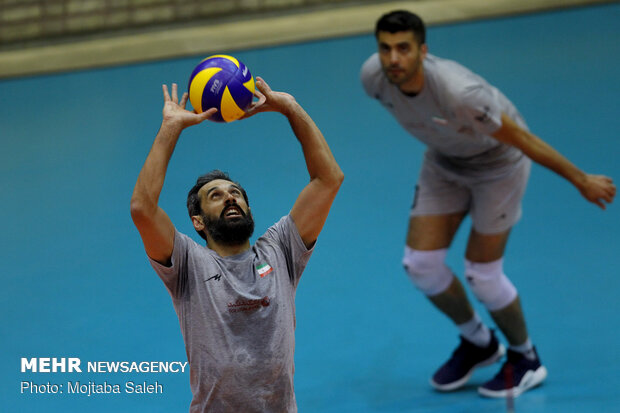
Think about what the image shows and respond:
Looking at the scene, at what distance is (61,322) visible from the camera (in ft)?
18.5

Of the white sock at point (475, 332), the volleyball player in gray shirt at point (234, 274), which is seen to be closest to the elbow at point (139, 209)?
the volleyball player in gray shirt at point (234, 274)

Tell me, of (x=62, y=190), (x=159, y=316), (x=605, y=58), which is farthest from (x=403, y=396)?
(x=605, y=58)

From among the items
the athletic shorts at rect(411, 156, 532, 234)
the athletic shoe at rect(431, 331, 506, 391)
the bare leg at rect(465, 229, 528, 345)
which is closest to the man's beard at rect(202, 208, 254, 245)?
the athletic shorts at rect(411, 156, 532, 234)

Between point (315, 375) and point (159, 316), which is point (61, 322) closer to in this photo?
point (159, 316)

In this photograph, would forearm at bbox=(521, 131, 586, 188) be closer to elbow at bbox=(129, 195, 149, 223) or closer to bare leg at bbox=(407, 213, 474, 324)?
bare leg at bbox=(407, 213, 474, 324)

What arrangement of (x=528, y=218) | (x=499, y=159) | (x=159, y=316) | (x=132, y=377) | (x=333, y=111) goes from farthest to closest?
(x=333, y=111), (x=528, y=218), (x=159, y=316), (x=132, y=377), (x=499, y=159)

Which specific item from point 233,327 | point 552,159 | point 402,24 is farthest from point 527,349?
point 233,327

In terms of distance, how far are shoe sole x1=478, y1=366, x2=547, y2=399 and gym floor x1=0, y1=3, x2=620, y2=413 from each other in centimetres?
5

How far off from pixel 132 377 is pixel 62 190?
326 cm

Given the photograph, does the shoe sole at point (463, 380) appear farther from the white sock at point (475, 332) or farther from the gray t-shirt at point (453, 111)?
the gray t-shirt at point (453, 111)

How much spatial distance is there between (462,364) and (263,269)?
213cm

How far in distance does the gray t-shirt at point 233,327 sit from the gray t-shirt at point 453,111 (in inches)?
67.0

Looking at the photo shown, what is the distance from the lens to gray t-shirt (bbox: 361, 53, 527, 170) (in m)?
4.31

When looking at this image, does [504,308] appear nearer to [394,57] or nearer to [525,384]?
[525,384]
